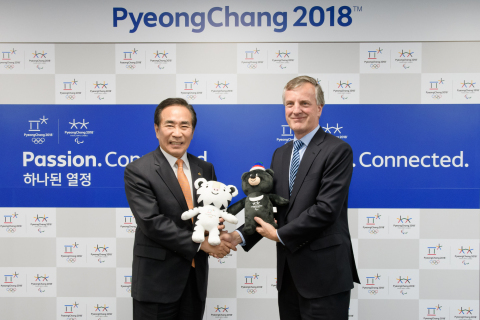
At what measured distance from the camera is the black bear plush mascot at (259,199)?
1820mm

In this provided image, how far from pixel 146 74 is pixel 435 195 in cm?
278

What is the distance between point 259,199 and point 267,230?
187mm

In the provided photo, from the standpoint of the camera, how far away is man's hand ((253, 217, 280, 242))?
1787 millimetres

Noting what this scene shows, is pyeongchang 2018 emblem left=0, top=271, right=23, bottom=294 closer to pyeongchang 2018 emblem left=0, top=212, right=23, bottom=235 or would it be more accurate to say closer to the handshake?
pyeongchang 2018 emblem left=0, top=212, right=23, bottom=235

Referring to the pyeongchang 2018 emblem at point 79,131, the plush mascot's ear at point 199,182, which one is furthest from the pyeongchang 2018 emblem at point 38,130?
the plush mascot's ear at point 199,182

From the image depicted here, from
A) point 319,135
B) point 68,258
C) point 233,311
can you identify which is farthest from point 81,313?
point 319,135

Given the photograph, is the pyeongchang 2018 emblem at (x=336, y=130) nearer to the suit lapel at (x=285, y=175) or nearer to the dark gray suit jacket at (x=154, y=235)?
the suit lapel at (x=285, y=175)

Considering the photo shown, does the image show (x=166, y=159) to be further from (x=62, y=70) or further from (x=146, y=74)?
(x=62, y=70)

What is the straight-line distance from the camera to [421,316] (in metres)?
2.78

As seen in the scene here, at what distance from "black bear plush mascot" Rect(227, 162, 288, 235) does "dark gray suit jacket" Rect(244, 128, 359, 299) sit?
0.10 m

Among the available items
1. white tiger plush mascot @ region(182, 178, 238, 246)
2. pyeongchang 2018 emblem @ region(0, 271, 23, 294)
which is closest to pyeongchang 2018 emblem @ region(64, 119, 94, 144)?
pyeongchang 2018 emblem @ region(0, 271, 23, 294)

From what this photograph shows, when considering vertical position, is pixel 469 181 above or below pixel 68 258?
above

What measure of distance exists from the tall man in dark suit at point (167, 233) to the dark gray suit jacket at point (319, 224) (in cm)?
45

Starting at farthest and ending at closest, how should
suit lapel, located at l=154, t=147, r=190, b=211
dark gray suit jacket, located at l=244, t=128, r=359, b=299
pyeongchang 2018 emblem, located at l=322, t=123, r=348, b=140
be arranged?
pyeongchang 2018 emblem, located at l=322, t=123, r=348, b=140
suit lapel, located at l=154, t=147, r=190, b=211
dark gray suit jacket, located at l=244, t=128, r=359, b=299
